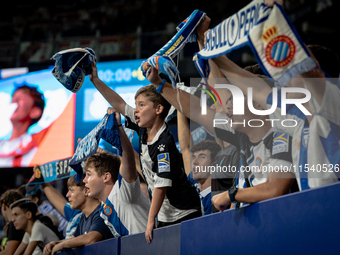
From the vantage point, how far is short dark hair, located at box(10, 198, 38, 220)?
3.75m

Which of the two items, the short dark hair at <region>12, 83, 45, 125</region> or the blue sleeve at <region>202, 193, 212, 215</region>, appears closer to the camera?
the blue sleeve at <region>202, 193, 212, 215</region>

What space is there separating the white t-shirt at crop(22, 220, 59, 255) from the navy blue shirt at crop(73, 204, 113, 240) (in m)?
0.59

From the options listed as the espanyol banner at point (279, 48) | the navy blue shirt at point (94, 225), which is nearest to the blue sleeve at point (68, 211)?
the navy blue shirt at point (94, 225)

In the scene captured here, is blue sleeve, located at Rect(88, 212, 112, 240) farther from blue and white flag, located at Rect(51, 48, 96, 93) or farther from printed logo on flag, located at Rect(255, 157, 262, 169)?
printed logo on flag, located at Rect(255, 157, 262, 169)

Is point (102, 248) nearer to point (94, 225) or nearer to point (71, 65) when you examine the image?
point (94, 225)

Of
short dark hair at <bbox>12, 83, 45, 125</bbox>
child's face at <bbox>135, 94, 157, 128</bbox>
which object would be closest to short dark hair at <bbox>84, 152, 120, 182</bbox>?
child's face at <bbox>135, 94, 157, 128</bbox>

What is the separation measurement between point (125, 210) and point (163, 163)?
1.70ft

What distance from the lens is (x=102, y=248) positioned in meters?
2.35

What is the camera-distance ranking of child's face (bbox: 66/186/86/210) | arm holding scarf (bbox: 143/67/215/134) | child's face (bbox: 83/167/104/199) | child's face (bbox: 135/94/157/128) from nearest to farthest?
arm holding scarf (bbox: 143/67/215/134)
child's face (bbox: 135/94/157/128)
child's face (bbox: 83/167/104/199)
child's face (bbox: 66/186/86/210)

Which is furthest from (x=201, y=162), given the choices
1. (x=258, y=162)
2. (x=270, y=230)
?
(x=270, y=230)

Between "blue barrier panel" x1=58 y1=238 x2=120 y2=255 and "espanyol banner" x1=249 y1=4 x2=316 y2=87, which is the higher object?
"espanyol banner" x1=249 y1=4 x2=316 y2=87

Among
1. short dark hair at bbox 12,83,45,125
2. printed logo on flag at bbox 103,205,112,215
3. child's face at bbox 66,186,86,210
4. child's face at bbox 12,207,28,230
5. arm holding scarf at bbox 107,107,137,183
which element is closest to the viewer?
arm holding scarf at bbox 107,107,137,183

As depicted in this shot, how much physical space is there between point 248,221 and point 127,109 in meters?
1.29

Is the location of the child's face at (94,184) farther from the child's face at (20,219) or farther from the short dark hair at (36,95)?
the short dark hair at (36,95)
